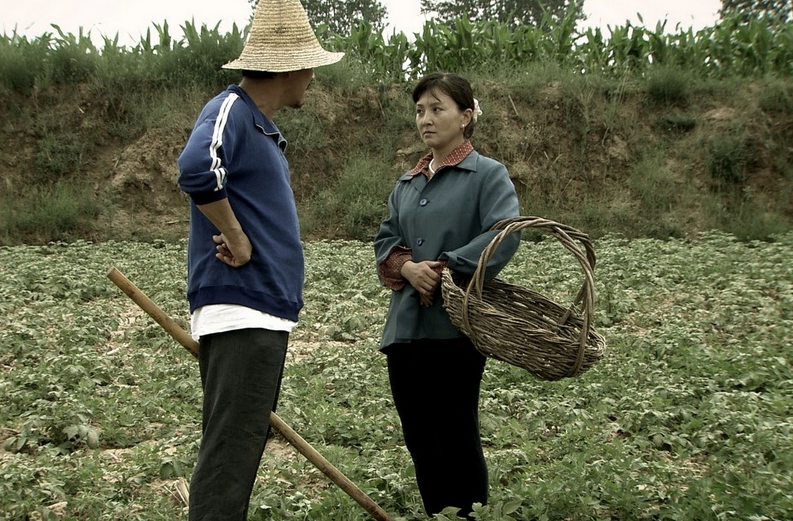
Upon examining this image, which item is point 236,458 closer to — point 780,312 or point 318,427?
point 318,427

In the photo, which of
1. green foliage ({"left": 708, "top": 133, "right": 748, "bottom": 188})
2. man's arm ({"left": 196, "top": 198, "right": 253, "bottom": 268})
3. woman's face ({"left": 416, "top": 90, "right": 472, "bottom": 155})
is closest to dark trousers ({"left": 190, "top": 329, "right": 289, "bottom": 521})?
man's arm ({"left": 196, "top": 198, "right": 253, "bottom": 268})

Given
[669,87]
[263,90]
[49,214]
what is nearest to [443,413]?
[263,90]

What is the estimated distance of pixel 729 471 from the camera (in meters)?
3.85

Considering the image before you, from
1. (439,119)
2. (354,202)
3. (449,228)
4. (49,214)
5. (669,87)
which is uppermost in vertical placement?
(669,87)

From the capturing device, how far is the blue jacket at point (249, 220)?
9.23 feet

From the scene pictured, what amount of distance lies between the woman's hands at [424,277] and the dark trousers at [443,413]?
0.18 m

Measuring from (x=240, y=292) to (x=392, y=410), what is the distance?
271 centimetres

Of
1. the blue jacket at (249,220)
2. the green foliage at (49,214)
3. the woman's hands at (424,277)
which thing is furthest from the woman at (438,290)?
the green foliage at (49,214)

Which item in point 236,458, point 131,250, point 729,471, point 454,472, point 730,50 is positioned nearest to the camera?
point 236,458

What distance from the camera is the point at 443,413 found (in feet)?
10.8

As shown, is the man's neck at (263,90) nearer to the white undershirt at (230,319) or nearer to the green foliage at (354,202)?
the white undershirt at (230,319)

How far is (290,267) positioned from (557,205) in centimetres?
1254

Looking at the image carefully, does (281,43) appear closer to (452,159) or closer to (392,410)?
(452,159)

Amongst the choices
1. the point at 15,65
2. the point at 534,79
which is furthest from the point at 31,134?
the point at 534,79
